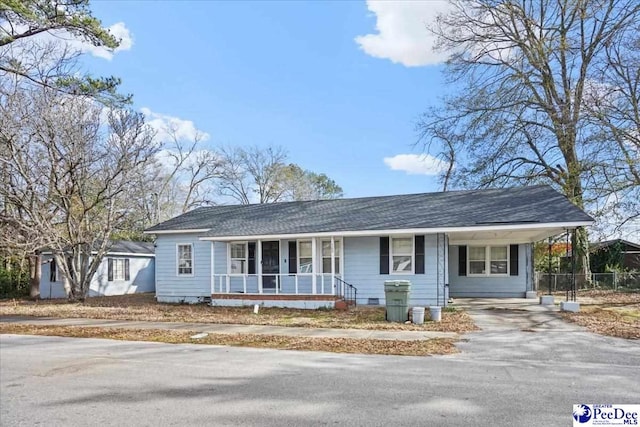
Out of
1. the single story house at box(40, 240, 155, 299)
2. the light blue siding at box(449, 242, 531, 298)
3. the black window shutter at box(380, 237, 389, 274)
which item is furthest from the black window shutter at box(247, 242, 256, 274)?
the single story house at box(40, 240, 155, 299)

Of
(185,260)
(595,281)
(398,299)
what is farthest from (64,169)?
(595,281)

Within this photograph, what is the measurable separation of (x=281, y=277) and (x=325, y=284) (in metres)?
1.78

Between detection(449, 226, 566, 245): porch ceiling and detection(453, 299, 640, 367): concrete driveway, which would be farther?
detection(449, 226, 566, 245): porch ceiling

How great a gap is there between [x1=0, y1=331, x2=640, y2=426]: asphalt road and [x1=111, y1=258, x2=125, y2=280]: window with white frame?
1782 cm

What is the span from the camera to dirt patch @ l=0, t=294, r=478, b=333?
11688 millimetres

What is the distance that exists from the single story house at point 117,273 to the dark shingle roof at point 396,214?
7.73 meters

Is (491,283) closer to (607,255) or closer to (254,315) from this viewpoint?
(254,315)

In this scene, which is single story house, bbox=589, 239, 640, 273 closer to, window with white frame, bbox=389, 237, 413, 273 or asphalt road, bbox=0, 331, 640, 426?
window with white frame, bbox=389, 237, 413, 273

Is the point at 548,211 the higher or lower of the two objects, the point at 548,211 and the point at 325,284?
the higher

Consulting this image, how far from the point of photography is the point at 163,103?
92.2 ft

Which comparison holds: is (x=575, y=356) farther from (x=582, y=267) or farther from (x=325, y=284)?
(x=582, y=267)

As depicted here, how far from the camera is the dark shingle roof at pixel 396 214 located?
47.5 ft

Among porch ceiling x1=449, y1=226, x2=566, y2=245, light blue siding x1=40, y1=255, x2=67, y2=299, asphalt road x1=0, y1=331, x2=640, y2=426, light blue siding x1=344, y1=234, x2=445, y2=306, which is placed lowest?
light blue siding x1=40, y1=255, x2=67, y2=299

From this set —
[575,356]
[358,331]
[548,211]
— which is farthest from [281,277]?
[575,356]
